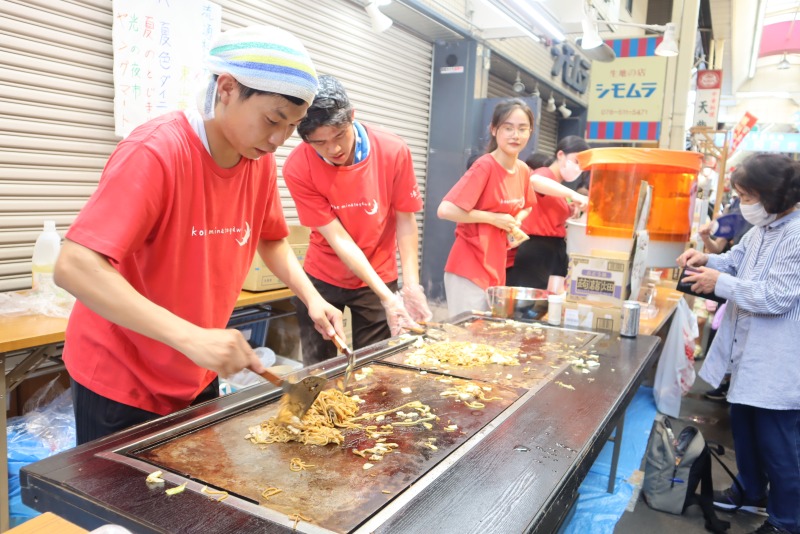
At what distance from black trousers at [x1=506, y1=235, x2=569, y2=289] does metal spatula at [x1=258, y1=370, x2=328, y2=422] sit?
146 inches

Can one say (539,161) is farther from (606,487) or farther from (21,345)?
(21,345)

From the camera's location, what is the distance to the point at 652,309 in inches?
156

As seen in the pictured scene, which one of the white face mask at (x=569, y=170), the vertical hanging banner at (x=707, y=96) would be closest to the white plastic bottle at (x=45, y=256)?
the white face mask at (x=569, y=170)

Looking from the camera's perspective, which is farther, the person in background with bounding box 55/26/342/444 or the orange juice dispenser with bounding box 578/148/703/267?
the orange juice dispenser with bounding box 578/148/703/267

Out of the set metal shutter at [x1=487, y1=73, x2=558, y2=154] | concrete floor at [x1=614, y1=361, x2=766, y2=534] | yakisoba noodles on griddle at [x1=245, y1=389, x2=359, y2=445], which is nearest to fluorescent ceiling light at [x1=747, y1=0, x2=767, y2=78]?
metal shutter at [x1=487, y1=73, x2=558, y2=154]

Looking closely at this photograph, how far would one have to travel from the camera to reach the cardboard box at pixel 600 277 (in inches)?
118

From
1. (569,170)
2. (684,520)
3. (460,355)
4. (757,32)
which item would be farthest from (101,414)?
(757,32)

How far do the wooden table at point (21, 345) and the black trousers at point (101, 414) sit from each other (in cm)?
114

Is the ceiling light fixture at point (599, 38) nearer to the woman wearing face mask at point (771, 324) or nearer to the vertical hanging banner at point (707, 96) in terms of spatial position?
the woman wearing face mask at point (771, 324)

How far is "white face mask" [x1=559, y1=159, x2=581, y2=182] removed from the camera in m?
5.11

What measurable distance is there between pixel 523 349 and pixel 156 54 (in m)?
3.28

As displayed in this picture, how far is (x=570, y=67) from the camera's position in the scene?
1005cm

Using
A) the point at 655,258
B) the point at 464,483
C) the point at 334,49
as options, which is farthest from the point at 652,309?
the point at 334,49

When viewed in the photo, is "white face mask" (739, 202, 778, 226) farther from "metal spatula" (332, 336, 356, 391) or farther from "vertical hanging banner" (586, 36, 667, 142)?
"metal spatula" (332, 336, 356, 391)
